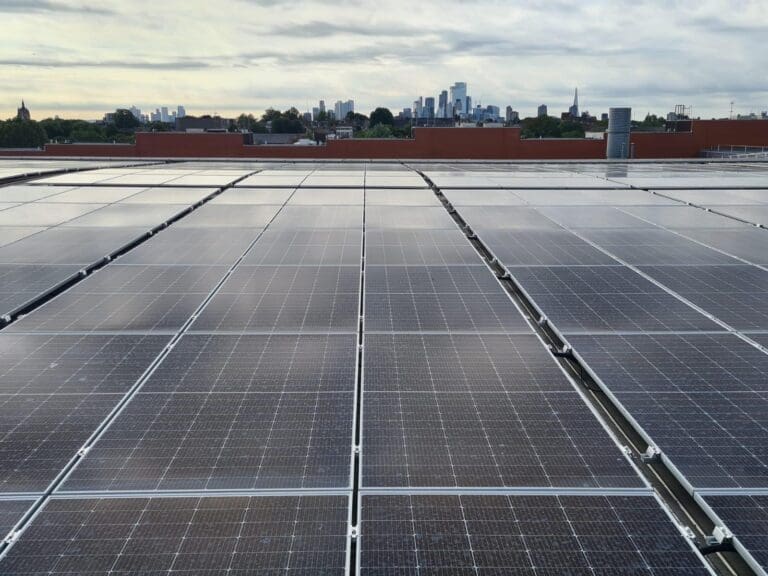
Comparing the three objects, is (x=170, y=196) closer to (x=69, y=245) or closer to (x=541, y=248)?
(x=69, y=245)

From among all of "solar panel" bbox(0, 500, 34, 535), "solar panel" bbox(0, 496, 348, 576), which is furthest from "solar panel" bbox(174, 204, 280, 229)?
"solar panel" bbox(0, 496, 348, 576)

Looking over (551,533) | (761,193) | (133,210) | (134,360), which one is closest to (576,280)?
(551,533)

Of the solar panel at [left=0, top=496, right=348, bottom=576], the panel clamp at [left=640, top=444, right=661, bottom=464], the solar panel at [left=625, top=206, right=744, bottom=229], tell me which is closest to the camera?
the solar panel at [left=0, top=496, right=348, bottom=576]

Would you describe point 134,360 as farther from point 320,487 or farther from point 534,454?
point 534,454

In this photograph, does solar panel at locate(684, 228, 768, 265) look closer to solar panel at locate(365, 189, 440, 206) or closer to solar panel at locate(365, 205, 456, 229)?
solar panel at locate(365, 205, 456, 229)

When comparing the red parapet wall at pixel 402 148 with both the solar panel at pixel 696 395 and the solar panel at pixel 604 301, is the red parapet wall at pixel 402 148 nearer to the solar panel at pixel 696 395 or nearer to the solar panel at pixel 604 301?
the solar panel at pixel 604 301

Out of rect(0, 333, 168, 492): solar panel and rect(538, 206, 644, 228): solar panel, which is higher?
rect(538, 206, 644, 228): solar panel
